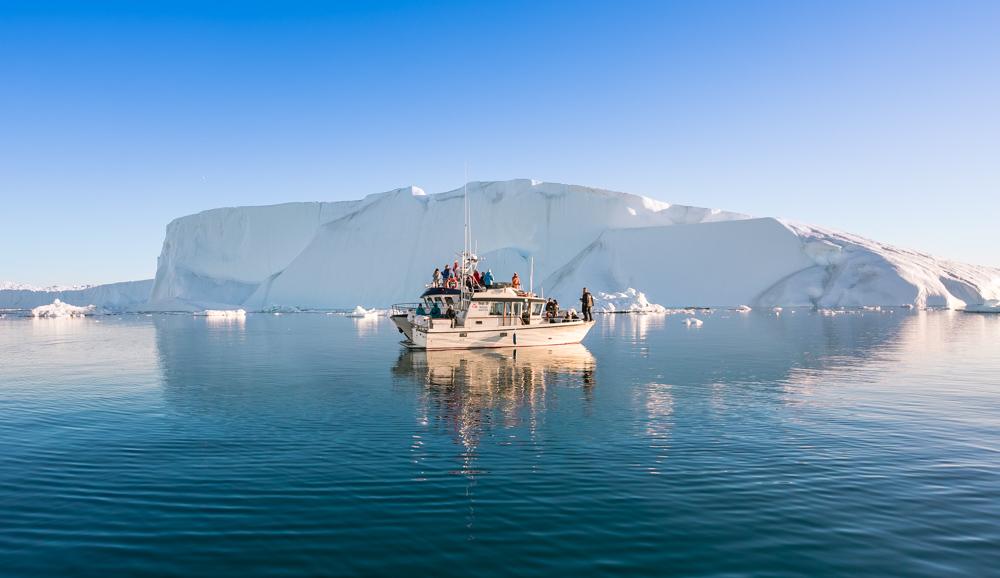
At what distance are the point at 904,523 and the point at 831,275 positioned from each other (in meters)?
83.4

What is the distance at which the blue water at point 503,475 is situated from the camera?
6.38 metres

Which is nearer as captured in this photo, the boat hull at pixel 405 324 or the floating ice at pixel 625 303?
the boat hull at pixel 405 324

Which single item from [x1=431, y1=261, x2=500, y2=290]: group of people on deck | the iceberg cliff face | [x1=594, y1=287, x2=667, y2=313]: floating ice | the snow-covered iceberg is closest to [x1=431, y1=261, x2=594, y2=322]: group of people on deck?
[x1=431, y1=261, x2=500, y2=290]: group of people on deck

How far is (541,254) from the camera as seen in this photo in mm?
94688

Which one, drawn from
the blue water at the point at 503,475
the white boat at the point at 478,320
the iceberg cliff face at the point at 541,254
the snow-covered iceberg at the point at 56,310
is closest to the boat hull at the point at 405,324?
the white boat at the point at 478,320

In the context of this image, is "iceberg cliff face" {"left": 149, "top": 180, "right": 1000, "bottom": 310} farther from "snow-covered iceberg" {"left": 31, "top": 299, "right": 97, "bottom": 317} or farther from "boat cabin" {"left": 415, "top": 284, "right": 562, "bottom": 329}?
"boat cabin" {"left": 415, "top": 284, "right": 562, "bottom": 329}

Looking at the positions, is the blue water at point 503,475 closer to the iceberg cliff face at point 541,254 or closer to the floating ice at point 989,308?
the floating ice at point 989,308

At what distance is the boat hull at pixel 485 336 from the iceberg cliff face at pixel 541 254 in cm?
5020

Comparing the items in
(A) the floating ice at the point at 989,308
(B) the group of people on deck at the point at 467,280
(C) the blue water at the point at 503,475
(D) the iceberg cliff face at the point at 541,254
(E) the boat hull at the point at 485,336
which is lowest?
(C) the blue water at the point at 503,475

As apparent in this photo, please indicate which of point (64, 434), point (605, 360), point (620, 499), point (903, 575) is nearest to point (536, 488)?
point (620, 499)

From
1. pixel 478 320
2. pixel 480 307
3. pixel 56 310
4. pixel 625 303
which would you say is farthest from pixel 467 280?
pixel 56 310

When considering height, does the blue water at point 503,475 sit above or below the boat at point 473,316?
below

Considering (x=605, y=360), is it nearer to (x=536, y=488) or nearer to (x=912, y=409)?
(x=912, y=409)

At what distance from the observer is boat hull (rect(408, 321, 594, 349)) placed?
28391 millimetres
